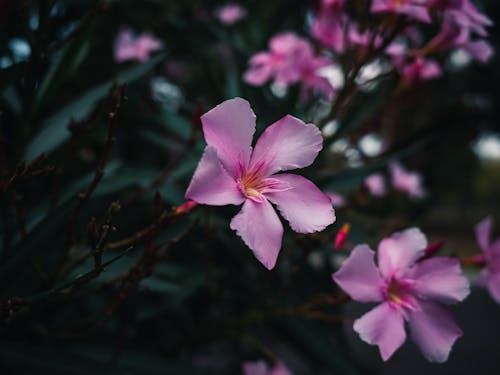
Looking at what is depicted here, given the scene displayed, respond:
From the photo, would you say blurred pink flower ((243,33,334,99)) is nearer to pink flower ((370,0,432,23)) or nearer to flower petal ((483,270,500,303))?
pink flower ((370,0,432,23))

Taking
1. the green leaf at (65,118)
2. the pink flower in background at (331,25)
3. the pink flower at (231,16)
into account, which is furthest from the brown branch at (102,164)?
the pink flower at (231,16)

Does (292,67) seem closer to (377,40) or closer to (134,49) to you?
(377,40)

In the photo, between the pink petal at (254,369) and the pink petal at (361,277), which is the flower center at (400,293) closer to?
the pink petal at (361,277)

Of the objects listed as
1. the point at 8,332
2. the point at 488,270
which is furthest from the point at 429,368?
the point at 8,332

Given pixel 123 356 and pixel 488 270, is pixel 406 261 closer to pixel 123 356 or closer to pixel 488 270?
pixel 488 270

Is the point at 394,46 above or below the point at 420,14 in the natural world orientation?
below
